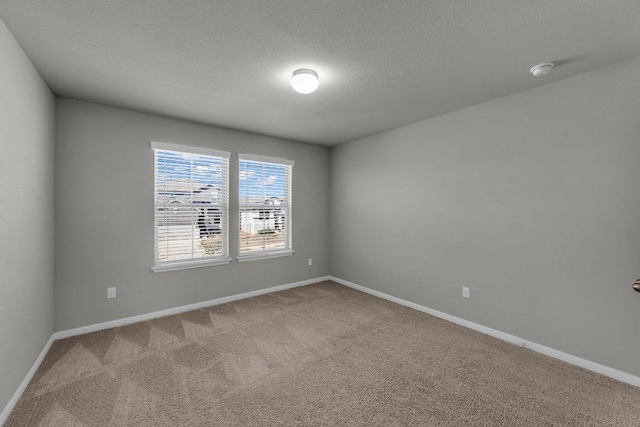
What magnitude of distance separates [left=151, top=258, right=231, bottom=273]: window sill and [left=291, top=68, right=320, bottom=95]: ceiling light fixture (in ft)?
8.72

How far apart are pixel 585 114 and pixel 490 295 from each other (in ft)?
6.30

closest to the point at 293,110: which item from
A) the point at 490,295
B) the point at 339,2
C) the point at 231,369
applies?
the point at 339,2

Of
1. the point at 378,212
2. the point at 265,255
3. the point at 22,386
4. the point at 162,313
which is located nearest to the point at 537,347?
the point at 378,212

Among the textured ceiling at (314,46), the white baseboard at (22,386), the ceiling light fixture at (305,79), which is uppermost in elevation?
the textured ceiling at (314,46)

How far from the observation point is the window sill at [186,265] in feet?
11.2

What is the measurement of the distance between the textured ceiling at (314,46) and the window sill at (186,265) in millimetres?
1948

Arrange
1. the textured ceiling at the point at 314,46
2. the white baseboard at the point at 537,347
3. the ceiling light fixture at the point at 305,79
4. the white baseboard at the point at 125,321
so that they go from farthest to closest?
1. the ceiling light fixture at the point at 305,79
2. the white baseboard at the point at 537,347
3. the white baseboard at the point at 125,321
4. the textured ceiling at the point at 314,46

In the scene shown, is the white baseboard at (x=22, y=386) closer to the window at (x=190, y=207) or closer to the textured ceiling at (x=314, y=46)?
the window at (x=190, y=207)

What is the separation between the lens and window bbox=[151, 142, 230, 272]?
3480mm

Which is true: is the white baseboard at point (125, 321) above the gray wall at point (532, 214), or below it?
below

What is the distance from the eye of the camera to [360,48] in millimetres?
2023

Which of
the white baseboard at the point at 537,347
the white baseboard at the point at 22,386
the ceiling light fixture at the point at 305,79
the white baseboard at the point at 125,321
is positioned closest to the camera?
the white baseboard at the point at 22,386

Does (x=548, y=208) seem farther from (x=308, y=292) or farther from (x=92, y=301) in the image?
(x=92, y=301)

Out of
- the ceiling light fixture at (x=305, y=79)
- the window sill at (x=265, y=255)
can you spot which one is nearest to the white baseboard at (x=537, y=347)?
the window sill at (x=265, y=255)
